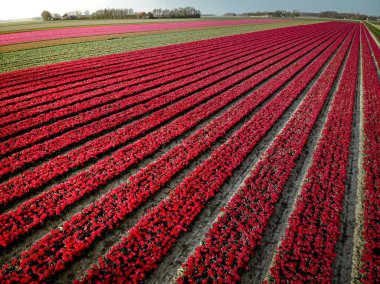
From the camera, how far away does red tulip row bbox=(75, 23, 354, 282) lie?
5.66m

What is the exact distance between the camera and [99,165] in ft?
30.0

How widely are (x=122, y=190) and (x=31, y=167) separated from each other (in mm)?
3917

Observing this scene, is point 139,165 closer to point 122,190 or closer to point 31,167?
point 122,190

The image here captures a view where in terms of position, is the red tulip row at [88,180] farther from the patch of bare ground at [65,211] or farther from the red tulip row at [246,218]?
the red tulip row at [246,218]

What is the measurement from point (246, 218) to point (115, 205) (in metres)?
4.06

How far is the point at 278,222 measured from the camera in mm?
7309

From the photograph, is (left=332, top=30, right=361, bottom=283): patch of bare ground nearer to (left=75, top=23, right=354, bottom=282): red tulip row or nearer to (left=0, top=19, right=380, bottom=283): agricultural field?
(left=0, top=19, right=380, bottom=283): agricultural field

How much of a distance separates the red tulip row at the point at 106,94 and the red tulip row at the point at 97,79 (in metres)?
0.26

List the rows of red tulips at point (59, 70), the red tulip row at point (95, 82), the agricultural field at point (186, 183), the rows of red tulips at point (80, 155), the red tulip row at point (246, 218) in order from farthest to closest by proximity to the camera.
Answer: the rows of red tulips at point (59, 70)
the red tulip row at point (95, 82)
the rows of red tulips at point (80, 155)
the agricultural field at point (186, 183)
the red tulip row at point (246, 218)

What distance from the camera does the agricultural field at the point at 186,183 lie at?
234 inches

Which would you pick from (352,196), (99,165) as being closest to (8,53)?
(99,165)

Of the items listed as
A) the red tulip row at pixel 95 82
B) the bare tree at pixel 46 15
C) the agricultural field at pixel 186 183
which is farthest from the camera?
the bare tree at pixel 46 15

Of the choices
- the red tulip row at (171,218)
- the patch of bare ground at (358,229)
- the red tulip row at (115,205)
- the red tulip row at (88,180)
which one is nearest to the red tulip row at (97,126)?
the red tulip row at (88,180)

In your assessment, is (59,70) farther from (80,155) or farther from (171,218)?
(171,218)
